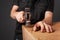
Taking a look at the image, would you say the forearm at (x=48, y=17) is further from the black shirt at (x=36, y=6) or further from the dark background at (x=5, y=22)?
the dark background at (x=5, y=22)

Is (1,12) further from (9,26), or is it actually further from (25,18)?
(25,18)

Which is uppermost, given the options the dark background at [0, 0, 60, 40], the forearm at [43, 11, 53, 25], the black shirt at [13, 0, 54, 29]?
the black shirt at [13, 0, 54, 29]

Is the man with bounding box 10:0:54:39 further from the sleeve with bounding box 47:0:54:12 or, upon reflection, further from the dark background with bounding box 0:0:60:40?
the dark background with bounding box 0:0:60:40

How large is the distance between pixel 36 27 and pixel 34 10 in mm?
258

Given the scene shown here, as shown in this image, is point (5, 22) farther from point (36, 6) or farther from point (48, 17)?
point (48, 17)

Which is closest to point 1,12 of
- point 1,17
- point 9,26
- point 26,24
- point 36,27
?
point 1,17

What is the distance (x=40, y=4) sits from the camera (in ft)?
3.20

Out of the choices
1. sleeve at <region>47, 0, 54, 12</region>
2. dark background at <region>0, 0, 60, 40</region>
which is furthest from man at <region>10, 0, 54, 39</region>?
dark background at <region>0, 0, 60, 40</region>

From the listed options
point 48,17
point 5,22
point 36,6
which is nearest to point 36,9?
point 36,6

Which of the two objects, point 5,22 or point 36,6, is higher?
point 36,6

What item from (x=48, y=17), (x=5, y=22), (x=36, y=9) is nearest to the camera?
(x=48, y=17)

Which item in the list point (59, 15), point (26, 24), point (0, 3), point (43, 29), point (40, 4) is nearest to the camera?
point (43, 29)

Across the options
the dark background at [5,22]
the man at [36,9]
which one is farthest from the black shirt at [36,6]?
the dark background at [5,22]

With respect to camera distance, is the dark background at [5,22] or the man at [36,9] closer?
the man at [36,9]
